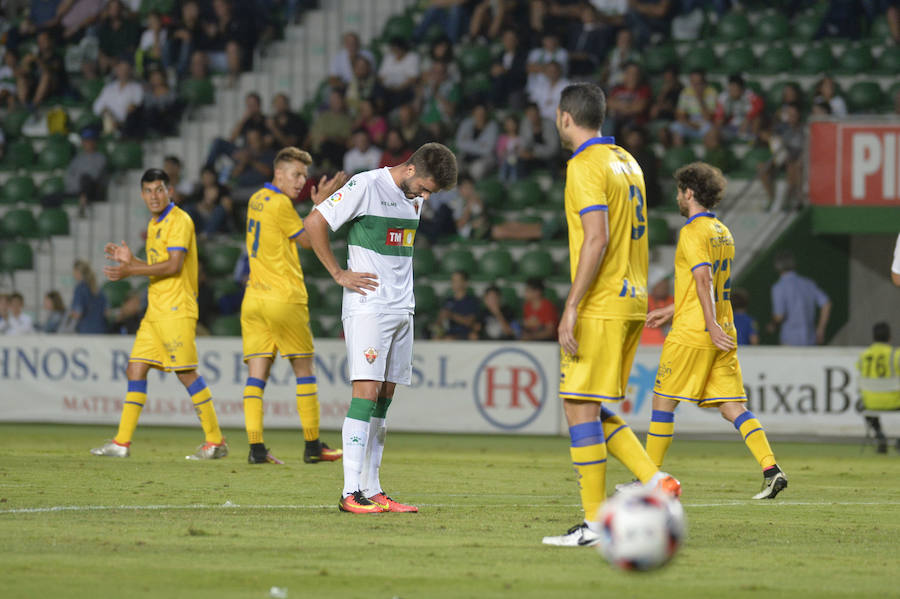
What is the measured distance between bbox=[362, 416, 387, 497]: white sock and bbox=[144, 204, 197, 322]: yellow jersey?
3.83 m

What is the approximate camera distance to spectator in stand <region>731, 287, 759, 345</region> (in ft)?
54.9

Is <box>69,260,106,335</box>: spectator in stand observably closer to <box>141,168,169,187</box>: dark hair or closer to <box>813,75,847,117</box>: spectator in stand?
<box>141,168,169,187</box>: dark hair

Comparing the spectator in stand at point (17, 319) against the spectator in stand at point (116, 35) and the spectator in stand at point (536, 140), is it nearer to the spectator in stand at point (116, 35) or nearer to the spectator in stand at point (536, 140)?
the spectator in stand at point (116, 35)

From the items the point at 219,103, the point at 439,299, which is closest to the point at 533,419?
the point at 439,299

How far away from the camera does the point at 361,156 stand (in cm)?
2058

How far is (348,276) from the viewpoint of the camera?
26.6 feet

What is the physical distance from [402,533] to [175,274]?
206 inches

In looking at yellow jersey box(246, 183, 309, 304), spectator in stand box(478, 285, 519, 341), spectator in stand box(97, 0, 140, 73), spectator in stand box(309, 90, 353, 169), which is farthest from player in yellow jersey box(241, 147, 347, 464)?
spectator in stand box(97, 0, 140, 73)

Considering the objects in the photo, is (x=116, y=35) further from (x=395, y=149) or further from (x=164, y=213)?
(x=164, y=213)

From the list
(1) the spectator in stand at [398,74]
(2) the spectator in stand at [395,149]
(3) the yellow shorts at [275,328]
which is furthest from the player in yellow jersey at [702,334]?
(1) the spectator in stand at [398,74]

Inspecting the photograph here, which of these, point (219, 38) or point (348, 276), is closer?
point (348, 276)

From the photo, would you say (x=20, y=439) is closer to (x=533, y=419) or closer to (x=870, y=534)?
(x=533, y=419)

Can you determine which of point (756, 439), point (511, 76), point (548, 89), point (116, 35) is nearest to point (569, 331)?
point (756, 439)

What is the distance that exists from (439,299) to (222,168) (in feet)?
16.2
